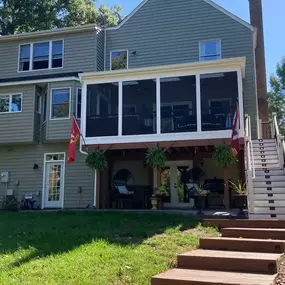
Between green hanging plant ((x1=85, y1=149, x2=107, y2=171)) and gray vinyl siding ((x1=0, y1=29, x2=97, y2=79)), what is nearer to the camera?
green hanging plant ((x1=85, y1=149, x2=107, y2=171))

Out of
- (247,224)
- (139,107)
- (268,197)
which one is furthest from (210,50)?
(247,224)

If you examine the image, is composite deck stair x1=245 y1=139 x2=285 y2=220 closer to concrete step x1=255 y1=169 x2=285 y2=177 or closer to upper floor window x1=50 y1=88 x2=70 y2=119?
concrete step x1=255 y1=169 x2=285 y2=177

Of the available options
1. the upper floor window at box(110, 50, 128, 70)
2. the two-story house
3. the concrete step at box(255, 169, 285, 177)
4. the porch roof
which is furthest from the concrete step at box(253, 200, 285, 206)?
the upper floor window at box(110, 50, 128, 70)

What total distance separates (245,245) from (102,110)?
10.2 m

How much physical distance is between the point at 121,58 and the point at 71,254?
12.8 m

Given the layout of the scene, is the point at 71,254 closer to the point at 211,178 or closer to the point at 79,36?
the point at 211,178

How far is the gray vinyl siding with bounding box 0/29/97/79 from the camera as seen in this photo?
57.6 feet

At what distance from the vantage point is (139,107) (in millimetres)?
15023

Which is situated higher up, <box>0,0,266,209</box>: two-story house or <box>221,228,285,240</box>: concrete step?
<box>0,0,266,209</box>: two-story house

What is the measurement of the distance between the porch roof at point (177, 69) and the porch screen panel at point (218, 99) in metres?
0.27

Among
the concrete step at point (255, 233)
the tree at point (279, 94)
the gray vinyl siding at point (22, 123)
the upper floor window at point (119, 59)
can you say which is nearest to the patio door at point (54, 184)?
the gray vinyl siding at point (22, 123)

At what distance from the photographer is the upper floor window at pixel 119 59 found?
57.9ft

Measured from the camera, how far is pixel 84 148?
14.3 m

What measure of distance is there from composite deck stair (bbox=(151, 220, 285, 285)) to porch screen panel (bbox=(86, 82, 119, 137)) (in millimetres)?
8004
